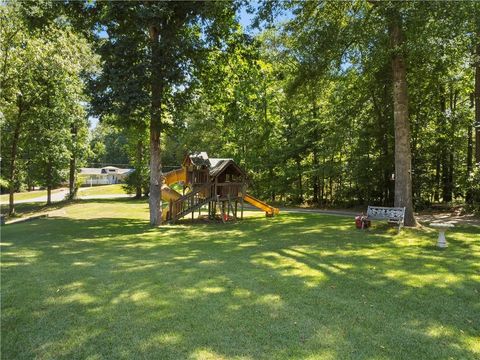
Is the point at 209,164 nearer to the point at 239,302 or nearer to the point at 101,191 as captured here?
the point at 239,302

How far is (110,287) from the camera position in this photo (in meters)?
5.75

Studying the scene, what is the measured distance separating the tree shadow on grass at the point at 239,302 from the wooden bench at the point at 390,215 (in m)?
2.79

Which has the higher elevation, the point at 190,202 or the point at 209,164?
the point at 209,164

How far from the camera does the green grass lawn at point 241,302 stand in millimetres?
3912

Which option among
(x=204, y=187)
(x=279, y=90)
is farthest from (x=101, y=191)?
(x=204, y=187)

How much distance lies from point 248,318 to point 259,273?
2.16m

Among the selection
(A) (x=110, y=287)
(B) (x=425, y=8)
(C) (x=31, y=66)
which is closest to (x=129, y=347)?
(A) (x=110, y=287)

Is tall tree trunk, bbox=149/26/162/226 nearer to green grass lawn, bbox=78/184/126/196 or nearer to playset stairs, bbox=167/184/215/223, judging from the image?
playset stairs, bbox=167/184/215/223

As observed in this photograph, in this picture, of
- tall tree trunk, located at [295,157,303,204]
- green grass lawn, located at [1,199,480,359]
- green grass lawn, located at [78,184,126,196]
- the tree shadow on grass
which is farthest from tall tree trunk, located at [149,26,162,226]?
green grass lawn, located at [78,184,126,196]

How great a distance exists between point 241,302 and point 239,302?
3cm

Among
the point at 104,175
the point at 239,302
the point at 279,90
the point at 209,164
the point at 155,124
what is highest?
the point at 279,90

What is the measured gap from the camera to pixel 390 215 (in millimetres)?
12344

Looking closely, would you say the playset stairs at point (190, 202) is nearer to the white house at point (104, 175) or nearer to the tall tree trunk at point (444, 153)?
the tall tree trunk at point (444, 153)

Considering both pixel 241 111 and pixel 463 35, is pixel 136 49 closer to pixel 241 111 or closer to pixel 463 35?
pixel 241 111
